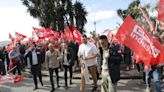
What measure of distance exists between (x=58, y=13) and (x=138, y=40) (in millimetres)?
37278

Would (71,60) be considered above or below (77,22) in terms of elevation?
below

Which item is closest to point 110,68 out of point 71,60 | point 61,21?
point 71,60

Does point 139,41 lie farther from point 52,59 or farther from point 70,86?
point 70,86

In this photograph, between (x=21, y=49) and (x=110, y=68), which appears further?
(x=21, y=49)

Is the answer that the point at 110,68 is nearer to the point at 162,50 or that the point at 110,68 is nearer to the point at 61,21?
the point at 162,50

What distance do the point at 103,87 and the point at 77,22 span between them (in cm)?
3775

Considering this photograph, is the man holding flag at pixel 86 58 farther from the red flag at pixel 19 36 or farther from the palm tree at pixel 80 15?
the palm tree at pixel 80 15

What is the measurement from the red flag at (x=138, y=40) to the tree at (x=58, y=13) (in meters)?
35.8

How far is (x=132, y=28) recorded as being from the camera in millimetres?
8875

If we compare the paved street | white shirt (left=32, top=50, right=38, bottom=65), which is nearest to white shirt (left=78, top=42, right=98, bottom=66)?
the paved street

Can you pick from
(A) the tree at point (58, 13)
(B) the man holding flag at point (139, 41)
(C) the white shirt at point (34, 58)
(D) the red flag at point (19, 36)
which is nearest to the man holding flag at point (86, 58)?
(C) the white shirt at point (34, 58)

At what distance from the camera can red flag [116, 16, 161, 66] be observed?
→ 8.80m

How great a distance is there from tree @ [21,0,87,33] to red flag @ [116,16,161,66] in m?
35.8

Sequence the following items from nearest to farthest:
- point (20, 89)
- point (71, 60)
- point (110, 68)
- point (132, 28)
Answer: point (110, 68)
point (132, 28)
point (71, 60)
point (20, 89)
